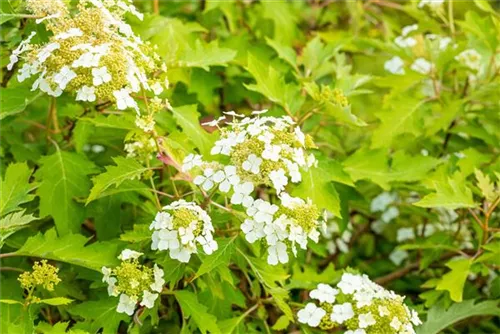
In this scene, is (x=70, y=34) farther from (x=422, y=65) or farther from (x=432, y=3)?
(x=432, y=3)

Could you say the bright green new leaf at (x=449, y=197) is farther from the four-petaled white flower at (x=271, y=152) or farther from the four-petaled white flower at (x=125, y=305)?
the four-petaled white flower at (x=125, y=305)

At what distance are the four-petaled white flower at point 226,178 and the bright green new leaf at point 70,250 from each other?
434 millimetres

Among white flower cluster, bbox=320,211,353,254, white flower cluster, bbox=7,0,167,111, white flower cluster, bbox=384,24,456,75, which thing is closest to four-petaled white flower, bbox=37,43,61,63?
white flower cluster, bbox=7,0,167,111

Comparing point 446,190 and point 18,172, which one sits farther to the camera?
point 446,190

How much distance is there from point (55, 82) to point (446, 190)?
4.20ft

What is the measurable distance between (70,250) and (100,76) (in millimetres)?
538

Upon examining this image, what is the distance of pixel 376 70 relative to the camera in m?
4.92

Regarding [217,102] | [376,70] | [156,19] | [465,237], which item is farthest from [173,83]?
[376,70]

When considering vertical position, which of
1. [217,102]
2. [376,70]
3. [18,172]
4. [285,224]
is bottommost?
[376,70]

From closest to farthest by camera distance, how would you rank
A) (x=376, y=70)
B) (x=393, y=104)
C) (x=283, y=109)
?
(x=283, y=109)
(x=393, y=104)
(x=376, y=70)

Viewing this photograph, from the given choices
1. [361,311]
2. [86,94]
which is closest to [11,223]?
[86,94]

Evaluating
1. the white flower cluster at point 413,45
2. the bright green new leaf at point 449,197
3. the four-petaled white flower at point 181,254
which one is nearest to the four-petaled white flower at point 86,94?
the four-petaled white flower at point 181,254

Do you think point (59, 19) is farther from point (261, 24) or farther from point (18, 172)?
point (261, 24)

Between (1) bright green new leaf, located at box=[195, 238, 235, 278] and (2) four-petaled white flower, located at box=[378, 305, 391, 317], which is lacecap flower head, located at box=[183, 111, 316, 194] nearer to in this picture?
(1) bright green new leaf, located at box=[195, 238, 235, 278]
